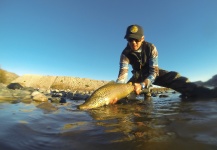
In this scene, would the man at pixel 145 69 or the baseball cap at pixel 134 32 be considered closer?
the baseball cap at pixel 134 32

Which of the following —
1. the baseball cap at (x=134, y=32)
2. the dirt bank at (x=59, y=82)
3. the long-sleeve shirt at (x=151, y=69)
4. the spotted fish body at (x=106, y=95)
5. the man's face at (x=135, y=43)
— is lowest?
the spotted fish body at (x=106, y=95)

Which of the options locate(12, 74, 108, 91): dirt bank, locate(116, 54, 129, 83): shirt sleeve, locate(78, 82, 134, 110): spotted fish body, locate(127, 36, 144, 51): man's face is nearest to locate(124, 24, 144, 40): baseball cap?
locate(127, 36, 144, 51): man's face

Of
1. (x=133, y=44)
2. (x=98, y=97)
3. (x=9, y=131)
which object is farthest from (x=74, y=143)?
(x=133, y=44)

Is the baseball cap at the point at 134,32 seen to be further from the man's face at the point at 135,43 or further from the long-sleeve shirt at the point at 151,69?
the long-sleeve shirt at the point at 151,69

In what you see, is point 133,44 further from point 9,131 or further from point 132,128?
point 9,131

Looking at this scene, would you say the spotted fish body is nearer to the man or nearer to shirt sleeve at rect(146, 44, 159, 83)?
the man

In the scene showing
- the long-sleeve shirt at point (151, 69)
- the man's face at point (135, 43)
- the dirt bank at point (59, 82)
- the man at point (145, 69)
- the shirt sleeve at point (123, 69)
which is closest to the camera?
the man at point (145, 69)

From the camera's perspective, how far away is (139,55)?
6.60 m

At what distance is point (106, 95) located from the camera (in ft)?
16.0

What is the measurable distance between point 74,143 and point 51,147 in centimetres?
20

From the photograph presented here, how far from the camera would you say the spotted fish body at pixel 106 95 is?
15.2ft

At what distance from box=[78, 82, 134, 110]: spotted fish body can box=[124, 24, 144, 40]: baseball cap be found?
4.55ft

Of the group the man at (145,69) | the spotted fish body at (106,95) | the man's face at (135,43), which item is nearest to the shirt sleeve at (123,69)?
the man at (145,69)

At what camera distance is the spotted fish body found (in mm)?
4648
